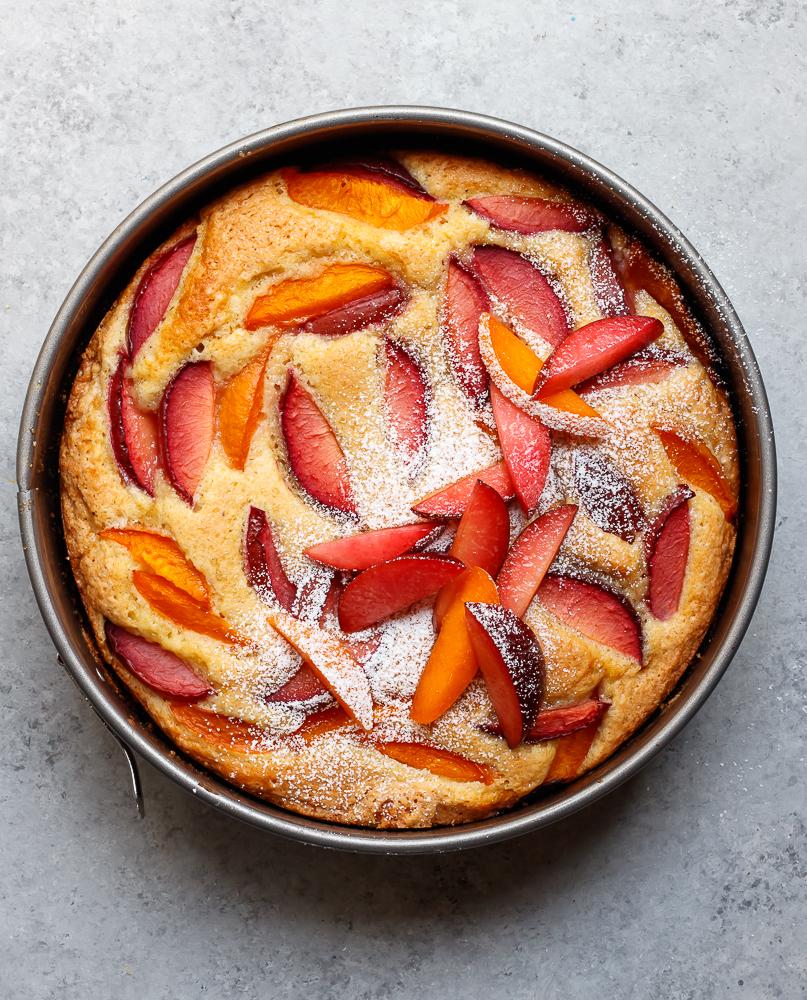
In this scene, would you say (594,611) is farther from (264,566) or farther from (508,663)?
(264,566)

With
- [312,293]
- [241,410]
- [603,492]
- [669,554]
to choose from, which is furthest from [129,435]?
[669,554]

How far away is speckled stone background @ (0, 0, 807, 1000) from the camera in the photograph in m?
2.08

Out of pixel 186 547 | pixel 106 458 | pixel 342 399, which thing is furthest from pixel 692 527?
pixel 106 458

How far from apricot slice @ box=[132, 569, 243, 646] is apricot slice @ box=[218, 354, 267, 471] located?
25 centimetres

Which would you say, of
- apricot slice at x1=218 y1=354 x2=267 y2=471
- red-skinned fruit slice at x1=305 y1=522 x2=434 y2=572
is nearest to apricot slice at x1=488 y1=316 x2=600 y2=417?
red-skinned fruit slice at x1=305 y1=522 x2=434 y2=572

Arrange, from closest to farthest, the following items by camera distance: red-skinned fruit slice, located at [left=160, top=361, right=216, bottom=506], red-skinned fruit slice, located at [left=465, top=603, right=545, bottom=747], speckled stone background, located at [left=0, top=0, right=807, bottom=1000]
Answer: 1. red-skinned fruit slice, located at [left=465, top=603, right=545, bottom=747]
2. red-skinned fruit slice, located at [left=160, top=361, right=216, bottom=506]
3. speckled stone background, located at [left=0, top=0, right=807, bottom=1000]

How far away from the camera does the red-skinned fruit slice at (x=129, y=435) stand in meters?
1.79

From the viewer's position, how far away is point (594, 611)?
1.82m

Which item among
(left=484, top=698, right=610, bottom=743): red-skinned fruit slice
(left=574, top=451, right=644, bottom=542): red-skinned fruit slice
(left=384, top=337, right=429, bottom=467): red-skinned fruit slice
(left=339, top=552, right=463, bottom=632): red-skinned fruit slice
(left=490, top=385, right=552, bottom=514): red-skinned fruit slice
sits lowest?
(left=484, top=698, right=610, bottom=743): red-skinned fruit slice

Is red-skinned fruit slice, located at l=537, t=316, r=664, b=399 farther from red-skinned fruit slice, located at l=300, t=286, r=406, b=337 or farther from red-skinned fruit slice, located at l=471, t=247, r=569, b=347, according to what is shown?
red-skinned fruit slice, located at l=300, t=286, r=406, b=337

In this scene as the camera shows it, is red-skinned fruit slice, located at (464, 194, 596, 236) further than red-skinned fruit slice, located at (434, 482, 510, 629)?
Yes

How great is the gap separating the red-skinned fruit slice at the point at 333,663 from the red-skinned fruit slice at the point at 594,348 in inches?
22.9

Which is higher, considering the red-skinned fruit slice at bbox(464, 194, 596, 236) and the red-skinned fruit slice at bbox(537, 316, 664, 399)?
the red-skinned fruit slice at bbox(464, 194, 596, 236)

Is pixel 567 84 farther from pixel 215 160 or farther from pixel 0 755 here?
pixel 0 755
